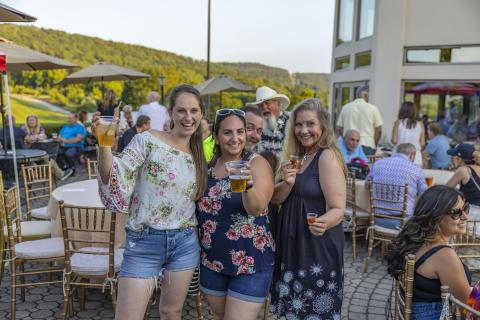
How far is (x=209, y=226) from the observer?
223cm

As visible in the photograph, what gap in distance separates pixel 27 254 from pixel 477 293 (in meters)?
3.27

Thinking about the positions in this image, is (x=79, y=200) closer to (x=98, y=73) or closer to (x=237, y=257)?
(x=237, y=257)

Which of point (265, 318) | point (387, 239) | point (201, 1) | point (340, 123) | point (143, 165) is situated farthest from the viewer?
point (201, 1)

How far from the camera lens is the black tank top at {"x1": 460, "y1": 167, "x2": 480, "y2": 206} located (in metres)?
4.51

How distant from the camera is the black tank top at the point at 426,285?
217 centimetres

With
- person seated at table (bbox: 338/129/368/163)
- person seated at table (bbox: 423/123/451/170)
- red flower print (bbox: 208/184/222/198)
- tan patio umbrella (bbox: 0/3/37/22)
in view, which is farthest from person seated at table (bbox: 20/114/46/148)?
red flower print (bbox: 208/184/222/198)

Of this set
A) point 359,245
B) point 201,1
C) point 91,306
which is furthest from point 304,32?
point 91,306

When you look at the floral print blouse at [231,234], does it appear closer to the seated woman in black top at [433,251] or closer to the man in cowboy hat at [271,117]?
the seated woman in black top at [433,251]

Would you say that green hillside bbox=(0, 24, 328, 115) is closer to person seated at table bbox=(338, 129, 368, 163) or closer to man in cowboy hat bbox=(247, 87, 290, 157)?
person seated at table bbox=(338, 129, 368, 163)

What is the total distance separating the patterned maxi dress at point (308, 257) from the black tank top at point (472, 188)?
9.58 feet

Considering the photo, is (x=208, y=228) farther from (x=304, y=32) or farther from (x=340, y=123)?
(x=304, y=32)

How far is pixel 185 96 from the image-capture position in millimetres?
2242

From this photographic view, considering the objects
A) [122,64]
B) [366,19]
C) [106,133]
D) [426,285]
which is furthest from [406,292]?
[122,64]

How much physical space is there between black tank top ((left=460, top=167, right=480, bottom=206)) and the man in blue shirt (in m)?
8.32
